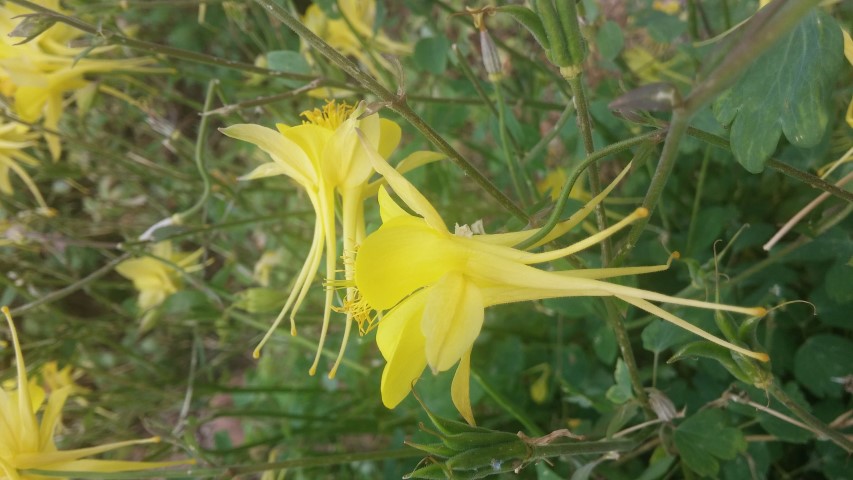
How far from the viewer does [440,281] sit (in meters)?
0.52

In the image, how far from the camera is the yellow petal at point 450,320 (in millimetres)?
493

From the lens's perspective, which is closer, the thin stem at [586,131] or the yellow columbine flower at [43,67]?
the thin stem at [586,131]

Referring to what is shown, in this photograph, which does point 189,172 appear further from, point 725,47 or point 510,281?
point 725,47

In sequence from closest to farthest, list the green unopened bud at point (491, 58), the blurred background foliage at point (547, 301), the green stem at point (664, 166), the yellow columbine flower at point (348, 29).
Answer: the green stem at point (664, 166) < the green unopened bud at point (491, 58) < the blurred background foliage at point (547, 301) < the yellow columbine flower at point (348, 29)

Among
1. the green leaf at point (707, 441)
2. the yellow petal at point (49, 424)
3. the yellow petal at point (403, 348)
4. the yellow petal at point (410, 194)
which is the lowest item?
the green leaf at point (707, 441)

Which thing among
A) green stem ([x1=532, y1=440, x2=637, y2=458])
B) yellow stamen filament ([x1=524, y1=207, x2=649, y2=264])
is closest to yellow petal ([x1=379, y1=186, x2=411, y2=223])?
yellow stamen filament ([x1=524, y1=207, x2=649, y2=264])

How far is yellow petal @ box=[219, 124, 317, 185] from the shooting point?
675 millimetres

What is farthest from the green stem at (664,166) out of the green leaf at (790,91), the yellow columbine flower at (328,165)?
the yellow columbine flower at (328,165)

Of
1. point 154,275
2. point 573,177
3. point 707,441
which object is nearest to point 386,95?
point 573,177

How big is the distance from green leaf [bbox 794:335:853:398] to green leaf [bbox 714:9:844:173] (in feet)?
1.69

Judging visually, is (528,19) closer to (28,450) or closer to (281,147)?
(281,147)

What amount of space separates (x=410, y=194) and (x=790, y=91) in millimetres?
324

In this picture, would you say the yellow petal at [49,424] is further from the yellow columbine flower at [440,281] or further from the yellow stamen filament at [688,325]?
the yellow stamen filament at [688,325]

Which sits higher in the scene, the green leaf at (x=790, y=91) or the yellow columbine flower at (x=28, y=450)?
the green leaf at (x=790, y=91)
